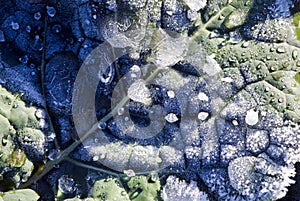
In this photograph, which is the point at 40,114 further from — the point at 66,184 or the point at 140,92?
the point at 140,92

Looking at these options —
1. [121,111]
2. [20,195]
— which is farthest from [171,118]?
[20,195]

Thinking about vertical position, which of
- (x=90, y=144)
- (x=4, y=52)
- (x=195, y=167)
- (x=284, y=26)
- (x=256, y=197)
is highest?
(x=4, y=52)

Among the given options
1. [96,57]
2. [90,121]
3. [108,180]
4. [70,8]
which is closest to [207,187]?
[108,180]

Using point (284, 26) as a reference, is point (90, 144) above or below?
below

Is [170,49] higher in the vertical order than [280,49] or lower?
higher

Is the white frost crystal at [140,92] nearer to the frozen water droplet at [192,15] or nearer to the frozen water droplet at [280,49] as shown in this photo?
the frozen water droplet at [192,15]

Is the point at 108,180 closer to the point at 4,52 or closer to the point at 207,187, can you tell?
the point at 207,187
